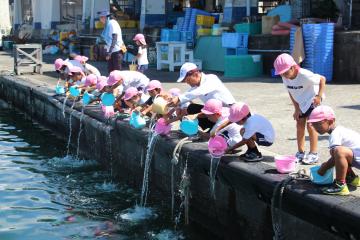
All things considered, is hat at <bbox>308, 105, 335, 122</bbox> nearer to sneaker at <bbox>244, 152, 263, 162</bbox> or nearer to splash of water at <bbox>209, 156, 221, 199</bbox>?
sneaker at <bbox>244, 152, 263, 162</bbox>

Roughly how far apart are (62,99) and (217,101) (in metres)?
6.00

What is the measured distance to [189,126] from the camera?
689cm

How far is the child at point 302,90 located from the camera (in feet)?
19.0

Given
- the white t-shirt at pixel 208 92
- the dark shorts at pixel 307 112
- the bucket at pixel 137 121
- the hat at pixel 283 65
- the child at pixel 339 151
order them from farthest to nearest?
1. the bucket at pixel 137 121
2. the white t-shirt at pixel 208 92
3. the dark shorts at pixel 307 112
4. the hat at pixel 283 65
5. the child at pixel 339 151

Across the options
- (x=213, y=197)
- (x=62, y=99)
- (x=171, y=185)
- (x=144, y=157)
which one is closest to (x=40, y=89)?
(x=62, y=99)

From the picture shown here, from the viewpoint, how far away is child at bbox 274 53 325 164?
228 inches

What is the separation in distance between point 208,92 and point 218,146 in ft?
3.40

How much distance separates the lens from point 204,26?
18328 mm

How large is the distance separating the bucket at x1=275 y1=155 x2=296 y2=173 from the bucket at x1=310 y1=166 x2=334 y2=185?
34 cm

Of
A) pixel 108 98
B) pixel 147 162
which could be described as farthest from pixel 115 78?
pixel 147 162

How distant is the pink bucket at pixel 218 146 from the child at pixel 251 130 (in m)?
0.20

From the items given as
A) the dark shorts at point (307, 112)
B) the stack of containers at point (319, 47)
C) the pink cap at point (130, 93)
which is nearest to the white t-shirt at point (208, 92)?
the dark shorts at point (307, 112)

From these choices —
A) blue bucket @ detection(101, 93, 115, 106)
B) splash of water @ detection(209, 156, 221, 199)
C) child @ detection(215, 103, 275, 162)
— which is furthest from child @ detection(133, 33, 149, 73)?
child @ detection(215, 103, 275, 162)

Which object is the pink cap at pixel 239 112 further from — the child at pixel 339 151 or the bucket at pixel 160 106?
the bucket at pixel 160 106
